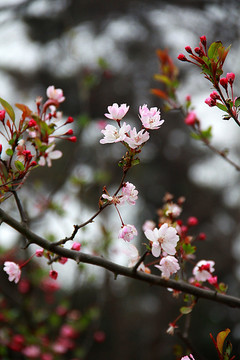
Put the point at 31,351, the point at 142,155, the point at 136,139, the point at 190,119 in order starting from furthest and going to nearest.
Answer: the point at 142,155
the point at 31,351
the point at 190,119
the point at 136,139

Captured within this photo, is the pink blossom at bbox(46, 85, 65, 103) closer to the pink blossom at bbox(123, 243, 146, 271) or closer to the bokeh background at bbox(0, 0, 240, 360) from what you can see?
the pink blossom at bbox(123, 243, 146, 271)

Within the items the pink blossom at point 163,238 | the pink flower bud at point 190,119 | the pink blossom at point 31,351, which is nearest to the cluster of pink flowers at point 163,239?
the pink blossom at point 163,238

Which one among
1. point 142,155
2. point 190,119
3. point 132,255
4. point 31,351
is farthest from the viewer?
point 142,155

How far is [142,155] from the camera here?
685 cm

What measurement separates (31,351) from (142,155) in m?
4.72

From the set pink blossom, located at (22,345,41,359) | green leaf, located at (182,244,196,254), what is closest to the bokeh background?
pink blossom, located at (22,345,41,359)

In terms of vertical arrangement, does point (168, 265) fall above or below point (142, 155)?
below

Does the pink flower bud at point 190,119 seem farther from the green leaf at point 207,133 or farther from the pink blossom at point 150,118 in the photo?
the pink blossom at point 150,118

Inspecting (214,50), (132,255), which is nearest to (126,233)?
(132,255)

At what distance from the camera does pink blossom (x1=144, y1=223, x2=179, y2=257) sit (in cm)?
88

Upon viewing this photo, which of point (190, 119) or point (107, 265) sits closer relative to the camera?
point (107, 265)

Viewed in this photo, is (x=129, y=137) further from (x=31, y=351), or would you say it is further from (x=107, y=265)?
(x=31, y=351)

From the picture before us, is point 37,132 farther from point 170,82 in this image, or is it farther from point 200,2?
point 200,2

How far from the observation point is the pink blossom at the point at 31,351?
8.34 feet
